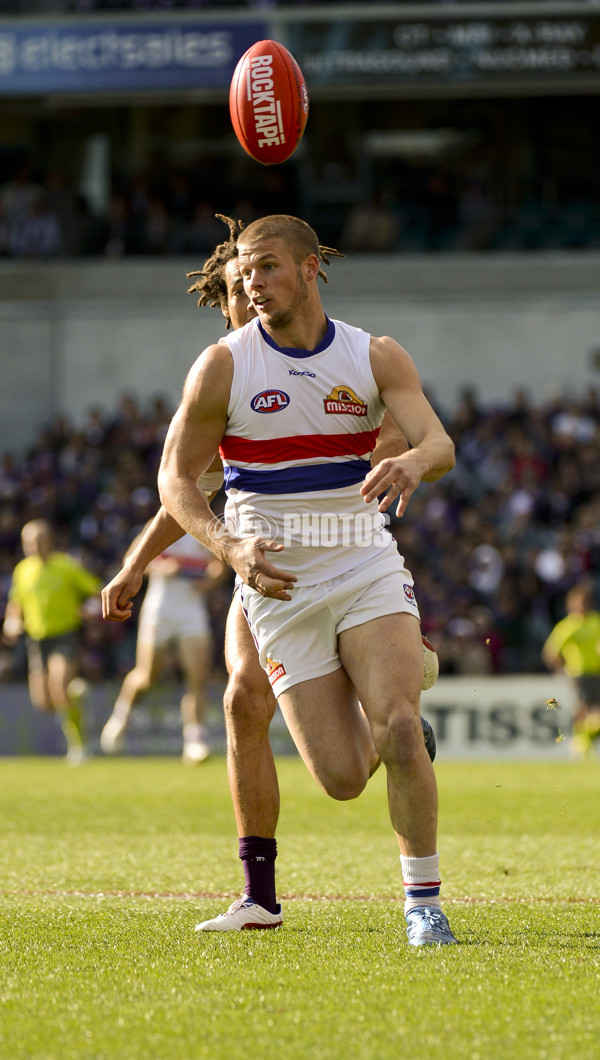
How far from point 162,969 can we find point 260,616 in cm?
124

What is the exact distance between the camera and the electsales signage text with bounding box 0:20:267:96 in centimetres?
2480

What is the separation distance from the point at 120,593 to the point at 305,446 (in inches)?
33.2

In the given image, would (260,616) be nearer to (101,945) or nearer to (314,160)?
(101,945)

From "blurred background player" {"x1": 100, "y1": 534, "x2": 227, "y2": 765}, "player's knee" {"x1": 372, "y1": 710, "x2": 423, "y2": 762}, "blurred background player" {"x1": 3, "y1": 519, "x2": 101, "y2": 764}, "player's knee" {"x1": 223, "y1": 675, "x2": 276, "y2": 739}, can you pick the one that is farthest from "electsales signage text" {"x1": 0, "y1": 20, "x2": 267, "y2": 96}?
"player's knee" {"x1": 372, "y1": 710, "x2": 423, "y2": 762}

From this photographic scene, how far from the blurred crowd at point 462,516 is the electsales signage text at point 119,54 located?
5944 millimetres

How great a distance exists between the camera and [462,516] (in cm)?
1923

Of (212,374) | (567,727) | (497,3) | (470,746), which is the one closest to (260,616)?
(212,374)

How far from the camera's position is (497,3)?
24.9m

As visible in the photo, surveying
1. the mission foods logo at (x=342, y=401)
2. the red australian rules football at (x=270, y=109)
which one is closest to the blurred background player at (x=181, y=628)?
the red australian rules football at (x=270, y=109)

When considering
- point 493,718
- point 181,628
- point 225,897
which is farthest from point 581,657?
point 225,897

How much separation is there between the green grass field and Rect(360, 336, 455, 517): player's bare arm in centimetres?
133

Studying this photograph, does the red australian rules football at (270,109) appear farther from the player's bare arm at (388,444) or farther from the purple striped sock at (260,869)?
the purple striped sock at (260,869)

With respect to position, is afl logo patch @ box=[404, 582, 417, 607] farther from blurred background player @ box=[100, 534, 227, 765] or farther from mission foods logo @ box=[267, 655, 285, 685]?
blurred background player @ box=[100, 534, 227, 765]

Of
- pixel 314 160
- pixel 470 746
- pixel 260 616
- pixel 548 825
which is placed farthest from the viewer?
pixel 314 160
